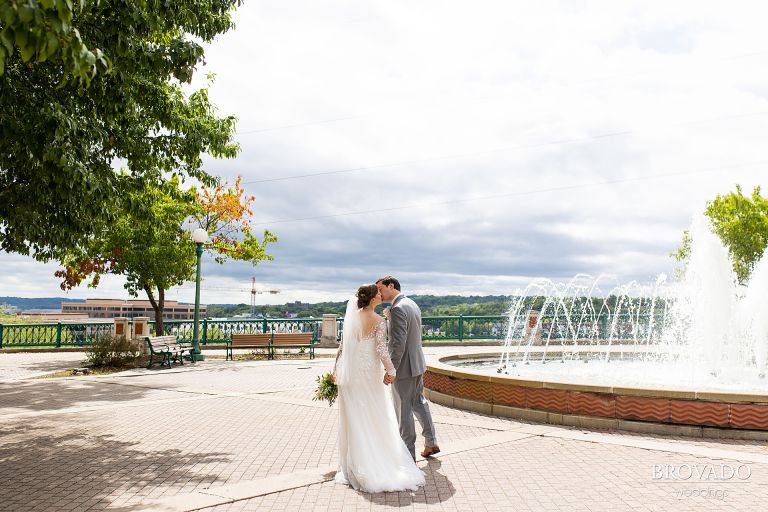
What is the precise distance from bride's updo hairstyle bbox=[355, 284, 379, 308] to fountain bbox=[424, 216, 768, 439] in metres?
4.15

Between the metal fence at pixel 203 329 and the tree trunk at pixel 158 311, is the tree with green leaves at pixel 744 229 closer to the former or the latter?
the metal fence at pixel 203 329

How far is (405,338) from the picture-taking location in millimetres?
6871

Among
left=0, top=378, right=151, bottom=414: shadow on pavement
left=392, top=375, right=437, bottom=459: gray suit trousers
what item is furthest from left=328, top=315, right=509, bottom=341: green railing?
left=392, top=375, right=437, bottom=459: gray suit trousers

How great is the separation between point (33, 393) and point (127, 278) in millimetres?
11833

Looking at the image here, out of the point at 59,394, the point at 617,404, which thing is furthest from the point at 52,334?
the point at 617,404

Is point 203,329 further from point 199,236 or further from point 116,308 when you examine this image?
point 116,308

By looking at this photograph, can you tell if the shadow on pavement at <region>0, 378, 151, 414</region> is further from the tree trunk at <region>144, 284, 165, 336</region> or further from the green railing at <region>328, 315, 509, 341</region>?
the green railing at <region>328, 315, 509, 341</region>

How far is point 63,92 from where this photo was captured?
372 inches

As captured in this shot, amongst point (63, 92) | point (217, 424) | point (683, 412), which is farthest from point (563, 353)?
point (63, 92)

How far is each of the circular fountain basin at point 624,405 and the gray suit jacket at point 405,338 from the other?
3.20 m

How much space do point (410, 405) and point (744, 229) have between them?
40971 mm

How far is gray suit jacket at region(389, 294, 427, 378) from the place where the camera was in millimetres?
6855

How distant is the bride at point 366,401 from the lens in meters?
6.21

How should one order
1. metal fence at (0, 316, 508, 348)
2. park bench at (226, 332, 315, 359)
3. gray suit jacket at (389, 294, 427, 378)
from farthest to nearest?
metal fence at (0, 316, 508, 348)
park bench at (226, 332, 315, 359)
gray suit jacket at (389, 294, 427, 378)
